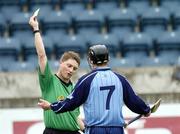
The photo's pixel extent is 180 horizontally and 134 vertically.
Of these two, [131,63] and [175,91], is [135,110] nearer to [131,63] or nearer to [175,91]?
[175,91]

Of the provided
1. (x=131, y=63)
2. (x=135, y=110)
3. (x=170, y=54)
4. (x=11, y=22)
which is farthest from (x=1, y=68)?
(x=135, y=110)

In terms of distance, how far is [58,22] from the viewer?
39.5 ft

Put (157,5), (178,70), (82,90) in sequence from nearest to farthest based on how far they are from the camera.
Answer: (82,90) < (178,70) < (157,5)

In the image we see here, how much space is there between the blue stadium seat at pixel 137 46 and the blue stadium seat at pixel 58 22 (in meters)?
1.12

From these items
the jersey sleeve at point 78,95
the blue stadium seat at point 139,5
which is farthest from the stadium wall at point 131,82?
the jersey sleeve at point 78,95

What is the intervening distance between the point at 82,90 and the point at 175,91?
4.33 m

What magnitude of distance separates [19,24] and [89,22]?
1.25 meters

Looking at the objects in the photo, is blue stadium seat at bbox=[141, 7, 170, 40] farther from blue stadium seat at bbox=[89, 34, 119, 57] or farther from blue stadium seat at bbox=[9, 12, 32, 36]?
blue stadium seat at bbox=[9, 12, 32, 36]

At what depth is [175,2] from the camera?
41.9ft

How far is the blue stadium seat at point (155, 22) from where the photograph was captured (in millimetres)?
12203

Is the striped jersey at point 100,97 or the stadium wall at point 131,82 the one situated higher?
the striped jersey at point 100,97

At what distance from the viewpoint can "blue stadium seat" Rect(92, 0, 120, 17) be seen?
1260 centimetres

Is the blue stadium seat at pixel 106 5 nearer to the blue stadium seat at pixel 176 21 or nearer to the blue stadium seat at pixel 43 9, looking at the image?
the blue stadium seat at pixel 43 9

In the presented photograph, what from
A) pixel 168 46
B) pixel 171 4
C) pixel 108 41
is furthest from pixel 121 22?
pixel 171 4
